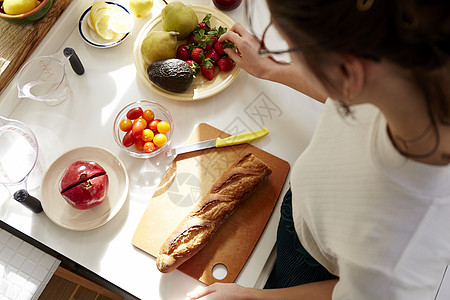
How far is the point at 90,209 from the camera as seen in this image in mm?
992

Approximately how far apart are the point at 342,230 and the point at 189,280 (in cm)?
44

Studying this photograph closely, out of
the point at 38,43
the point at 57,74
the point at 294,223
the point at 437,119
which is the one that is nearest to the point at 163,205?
the point at 294,223

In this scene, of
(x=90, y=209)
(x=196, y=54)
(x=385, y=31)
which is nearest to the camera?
(x=385, y=31)

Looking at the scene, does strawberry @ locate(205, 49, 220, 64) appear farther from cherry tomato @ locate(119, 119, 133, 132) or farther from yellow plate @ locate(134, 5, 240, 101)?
cherry tomato @ locate(119, 119, 133, 132)

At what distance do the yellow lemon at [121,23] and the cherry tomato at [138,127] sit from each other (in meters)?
0.30

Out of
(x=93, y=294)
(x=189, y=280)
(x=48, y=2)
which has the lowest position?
(x=93, y=294)

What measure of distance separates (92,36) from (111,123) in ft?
0.93

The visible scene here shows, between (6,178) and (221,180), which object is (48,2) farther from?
(221,180)

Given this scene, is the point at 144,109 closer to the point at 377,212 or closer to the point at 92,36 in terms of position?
the point at 92,36

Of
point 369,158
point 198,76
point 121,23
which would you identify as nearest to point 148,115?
point 198,76

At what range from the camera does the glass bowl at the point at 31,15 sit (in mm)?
1025

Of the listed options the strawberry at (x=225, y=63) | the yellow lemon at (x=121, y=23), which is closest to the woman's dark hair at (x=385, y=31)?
the strawberry at (x=225, y=63)

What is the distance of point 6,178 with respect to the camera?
0.99 m

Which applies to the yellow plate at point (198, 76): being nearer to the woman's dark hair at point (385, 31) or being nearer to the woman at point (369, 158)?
the woman at point (369, 158)
